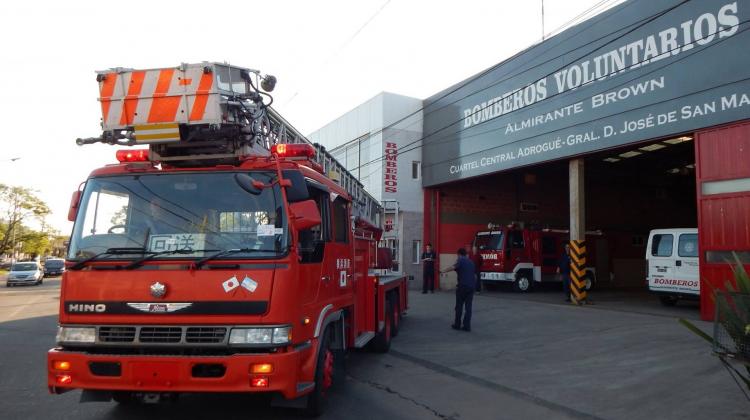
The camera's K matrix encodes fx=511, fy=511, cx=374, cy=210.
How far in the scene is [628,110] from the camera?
43.3 ft

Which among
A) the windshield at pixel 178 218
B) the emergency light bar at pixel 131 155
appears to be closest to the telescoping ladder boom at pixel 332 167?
the emergency light bar at pixel 131 155

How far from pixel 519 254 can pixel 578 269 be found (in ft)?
16.7

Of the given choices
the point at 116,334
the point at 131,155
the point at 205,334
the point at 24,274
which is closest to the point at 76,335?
the point at 116,334

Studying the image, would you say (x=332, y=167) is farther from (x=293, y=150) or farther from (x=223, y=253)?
(x=223, y=253)

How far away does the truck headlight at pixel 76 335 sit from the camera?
4398 millimetres

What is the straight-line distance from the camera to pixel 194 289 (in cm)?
429

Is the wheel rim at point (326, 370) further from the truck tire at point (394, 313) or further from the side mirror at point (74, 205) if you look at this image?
the truck tire at point (394, 313)

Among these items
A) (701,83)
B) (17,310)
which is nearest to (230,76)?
(701,83)

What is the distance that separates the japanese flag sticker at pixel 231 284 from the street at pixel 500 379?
1.73 meters

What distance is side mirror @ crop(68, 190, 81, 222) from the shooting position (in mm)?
4840

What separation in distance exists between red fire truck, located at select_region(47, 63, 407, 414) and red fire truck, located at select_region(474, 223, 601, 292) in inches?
607

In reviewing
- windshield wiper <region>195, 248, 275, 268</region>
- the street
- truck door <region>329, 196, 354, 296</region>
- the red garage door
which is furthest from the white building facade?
windshield wiper <region>195, 248, 275, 268</region>

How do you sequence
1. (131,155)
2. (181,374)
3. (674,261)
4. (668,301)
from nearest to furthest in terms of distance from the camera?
(181,374) < (131,155) < (674,261) < (668,301)

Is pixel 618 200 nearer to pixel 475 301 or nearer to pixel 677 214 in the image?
pixel 677 214
